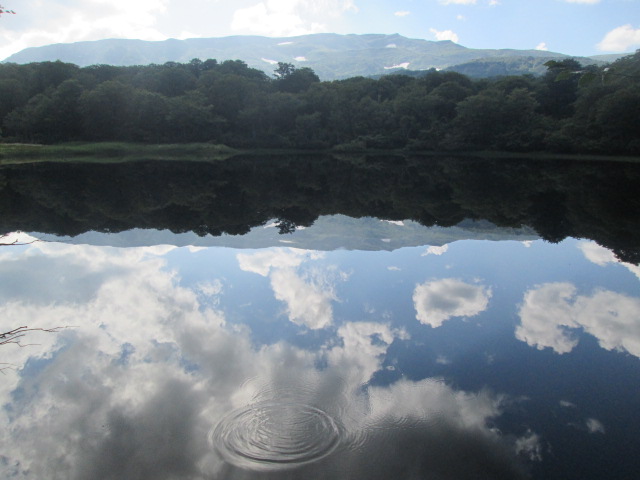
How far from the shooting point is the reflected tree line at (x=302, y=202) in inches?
690

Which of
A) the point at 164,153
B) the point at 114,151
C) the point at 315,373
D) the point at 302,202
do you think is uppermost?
the point at 315,373

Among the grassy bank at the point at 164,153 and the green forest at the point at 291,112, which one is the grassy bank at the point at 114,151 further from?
the green forest at the point at 291,112

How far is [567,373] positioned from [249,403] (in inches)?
180

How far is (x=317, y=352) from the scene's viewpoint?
705 centimetres

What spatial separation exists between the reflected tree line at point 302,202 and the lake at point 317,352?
22.6 inches

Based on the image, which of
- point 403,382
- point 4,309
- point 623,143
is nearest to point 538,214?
point 403,382

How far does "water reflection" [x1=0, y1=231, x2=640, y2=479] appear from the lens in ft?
15.5

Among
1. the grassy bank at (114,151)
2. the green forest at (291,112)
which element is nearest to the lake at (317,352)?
the grassy bank at (114,151)

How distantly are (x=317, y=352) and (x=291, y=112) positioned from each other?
7100 cm

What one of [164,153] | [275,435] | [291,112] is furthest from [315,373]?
[291,112]

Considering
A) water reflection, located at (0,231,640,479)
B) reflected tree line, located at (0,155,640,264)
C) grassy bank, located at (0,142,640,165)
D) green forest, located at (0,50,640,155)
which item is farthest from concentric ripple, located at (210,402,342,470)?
green forest, located at (0,50,640,155)

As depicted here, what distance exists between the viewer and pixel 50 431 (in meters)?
5.20

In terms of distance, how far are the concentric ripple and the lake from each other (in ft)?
0.08

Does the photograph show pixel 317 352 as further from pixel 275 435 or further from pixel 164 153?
pixel 164 153
